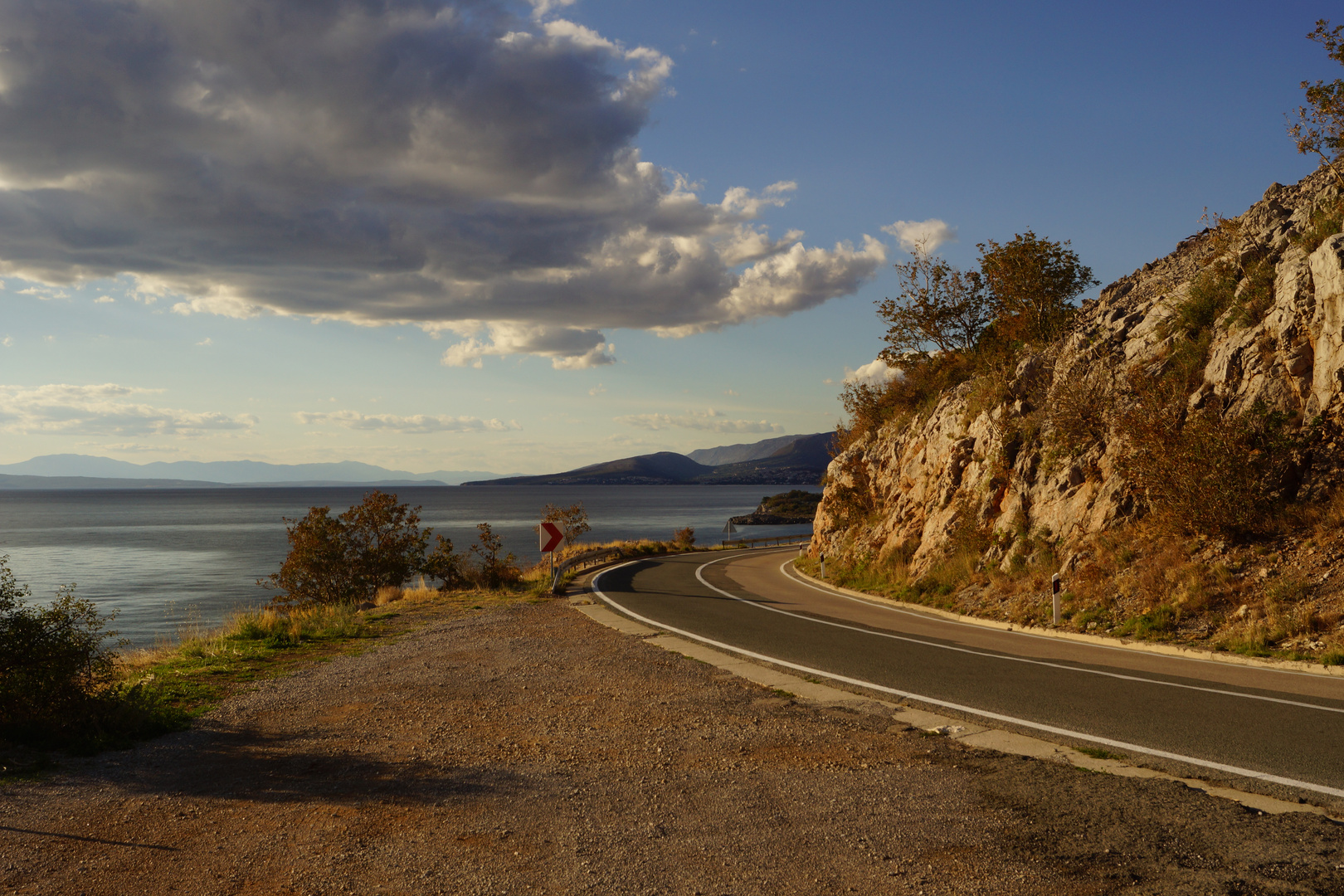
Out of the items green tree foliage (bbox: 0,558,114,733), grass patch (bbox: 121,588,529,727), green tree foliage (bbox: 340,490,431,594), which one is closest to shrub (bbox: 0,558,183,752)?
green tree foliage (bbox: 0,558,114,733)

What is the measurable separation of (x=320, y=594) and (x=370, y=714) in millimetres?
23751

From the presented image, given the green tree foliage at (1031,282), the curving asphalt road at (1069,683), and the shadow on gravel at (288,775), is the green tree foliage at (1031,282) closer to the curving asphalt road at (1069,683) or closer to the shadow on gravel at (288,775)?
the curving asphalt road at (1069,683)

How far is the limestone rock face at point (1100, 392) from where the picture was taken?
49.4 feet

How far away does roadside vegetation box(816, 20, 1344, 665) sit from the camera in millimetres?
12797

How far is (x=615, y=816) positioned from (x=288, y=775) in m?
2.96

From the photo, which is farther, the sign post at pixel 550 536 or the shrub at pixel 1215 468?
the sign post at pixel 550 536

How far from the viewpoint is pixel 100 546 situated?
81.2 meters

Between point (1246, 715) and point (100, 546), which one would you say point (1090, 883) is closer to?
point (1246, 715)

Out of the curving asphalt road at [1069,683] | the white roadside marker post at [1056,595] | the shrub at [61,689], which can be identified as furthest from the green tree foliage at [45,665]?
the white roadside marker post at [1056,595]

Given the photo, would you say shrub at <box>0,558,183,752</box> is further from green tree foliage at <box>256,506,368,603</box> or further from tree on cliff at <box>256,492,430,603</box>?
green tree foliage at <box>256,506,368,603</box>

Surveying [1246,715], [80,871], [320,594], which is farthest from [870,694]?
[320,594]

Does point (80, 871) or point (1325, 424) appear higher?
point (1325, 424)

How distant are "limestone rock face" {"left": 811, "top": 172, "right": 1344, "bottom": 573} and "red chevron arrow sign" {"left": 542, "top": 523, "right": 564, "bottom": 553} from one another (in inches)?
391

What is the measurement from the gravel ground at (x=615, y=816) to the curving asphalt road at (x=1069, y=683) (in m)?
1.40
